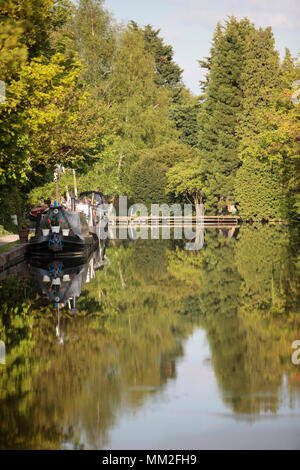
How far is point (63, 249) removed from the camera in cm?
2700

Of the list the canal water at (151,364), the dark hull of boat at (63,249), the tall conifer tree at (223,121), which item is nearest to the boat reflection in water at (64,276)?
the canal water at (151,364)

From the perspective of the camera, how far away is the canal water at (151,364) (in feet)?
19.1

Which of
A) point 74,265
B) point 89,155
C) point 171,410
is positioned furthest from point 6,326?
point 89,155

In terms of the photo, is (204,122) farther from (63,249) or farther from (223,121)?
(63,249)

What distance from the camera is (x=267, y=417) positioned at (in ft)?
20.2

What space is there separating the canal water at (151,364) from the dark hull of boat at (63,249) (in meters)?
9.48

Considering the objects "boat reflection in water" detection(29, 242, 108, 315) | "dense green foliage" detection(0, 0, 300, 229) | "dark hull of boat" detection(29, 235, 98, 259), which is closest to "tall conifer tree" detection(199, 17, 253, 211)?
"dense green foliage" detection(0, 0, 300, 229)

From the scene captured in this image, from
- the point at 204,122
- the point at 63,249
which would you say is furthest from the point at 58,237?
the point at 204,122

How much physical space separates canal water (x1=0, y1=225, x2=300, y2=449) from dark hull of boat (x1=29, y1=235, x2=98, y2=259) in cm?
948

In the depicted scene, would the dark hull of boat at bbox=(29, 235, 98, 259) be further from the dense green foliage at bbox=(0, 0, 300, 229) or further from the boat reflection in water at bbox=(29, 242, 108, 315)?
the dense green foliage at bbox=(0, 0, 300, 229)

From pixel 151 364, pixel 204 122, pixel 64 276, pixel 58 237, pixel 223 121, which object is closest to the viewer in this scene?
pixel 151 364

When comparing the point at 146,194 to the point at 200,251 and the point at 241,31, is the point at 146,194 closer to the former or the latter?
the point at 241,31

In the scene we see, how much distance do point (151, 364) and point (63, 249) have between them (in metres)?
19.0

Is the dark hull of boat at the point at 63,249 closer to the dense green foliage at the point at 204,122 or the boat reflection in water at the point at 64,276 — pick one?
the boat reflection in water at the point at 64,276
